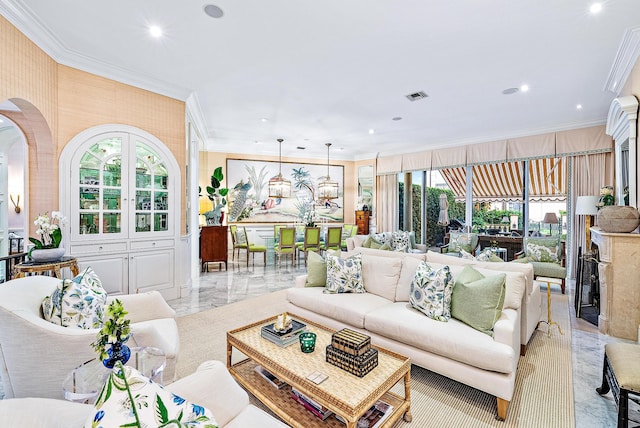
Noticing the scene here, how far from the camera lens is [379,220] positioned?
8789mm

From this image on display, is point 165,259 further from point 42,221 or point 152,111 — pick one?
point 152,111

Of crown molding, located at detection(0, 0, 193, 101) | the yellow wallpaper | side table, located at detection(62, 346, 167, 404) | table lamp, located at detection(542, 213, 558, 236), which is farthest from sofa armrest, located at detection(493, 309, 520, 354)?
table lamp, located at detection(542, 213, 558, 236)

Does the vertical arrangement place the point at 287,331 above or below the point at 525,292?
below

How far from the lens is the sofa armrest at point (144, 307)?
241 centimetres

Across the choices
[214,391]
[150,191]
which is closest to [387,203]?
[150,191]

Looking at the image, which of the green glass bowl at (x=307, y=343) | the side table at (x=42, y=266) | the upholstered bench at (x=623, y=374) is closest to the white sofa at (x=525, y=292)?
the upholstered bench at (x=623, y=374)

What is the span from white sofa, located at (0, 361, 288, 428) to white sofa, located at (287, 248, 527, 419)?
4.72 ft

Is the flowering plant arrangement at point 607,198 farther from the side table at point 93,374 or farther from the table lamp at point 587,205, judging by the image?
the side table at point 93,374

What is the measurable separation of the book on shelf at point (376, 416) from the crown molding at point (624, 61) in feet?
12.8

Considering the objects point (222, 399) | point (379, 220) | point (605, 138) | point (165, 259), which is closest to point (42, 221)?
point (165, 259)

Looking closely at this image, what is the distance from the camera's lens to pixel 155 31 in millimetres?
2855

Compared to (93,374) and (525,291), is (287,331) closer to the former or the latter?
(93,374)

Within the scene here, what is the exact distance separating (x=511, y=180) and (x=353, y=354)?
6517 millimetres

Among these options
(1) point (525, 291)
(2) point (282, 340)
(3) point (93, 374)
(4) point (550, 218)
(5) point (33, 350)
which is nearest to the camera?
(3) point (93, 374)
